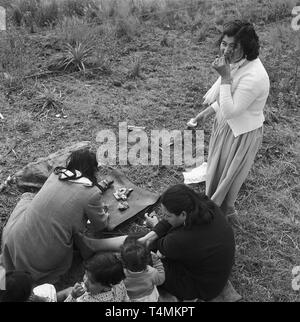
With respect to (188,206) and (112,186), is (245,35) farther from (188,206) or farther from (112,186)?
(112,186)

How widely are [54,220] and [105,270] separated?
54 centimetres

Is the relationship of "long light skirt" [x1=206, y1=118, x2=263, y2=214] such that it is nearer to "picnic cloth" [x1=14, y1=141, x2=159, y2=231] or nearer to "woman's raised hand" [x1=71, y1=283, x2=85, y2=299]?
"picnic cloth" [x1=14, y1=141, x2=159, y2=231]

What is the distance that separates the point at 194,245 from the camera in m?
2.43

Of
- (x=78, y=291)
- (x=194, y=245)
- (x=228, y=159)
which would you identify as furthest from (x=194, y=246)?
(x=228, y=159)

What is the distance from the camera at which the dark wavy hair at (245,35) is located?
257 centimetres

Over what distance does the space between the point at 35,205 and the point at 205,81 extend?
3133mm

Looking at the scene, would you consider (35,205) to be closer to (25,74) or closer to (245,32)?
(245,32)

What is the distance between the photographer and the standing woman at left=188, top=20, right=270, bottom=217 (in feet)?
8.60

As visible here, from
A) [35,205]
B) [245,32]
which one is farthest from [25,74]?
[245,32]

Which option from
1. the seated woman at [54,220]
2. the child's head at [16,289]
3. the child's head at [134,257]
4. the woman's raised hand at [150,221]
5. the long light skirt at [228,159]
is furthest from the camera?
the woman's raised hand at [150,221]

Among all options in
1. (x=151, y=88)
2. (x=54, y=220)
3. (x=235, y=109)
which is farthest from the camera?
(x=151, y=88)

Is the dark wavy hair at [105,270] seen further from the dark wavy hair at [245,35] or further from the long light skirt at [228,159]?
the dark wavy hair at [245,35]

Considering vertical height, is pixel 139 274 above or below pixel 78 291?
above

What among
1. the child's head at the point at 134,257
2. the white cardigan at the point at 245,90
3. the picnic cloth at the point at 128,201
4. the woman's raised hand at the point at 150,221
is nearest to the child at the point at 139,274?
the child's head at the point at 134,257
